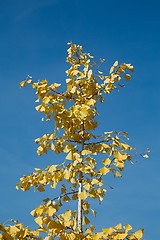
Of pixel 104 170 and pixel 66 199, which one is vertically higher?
pixel 104 170

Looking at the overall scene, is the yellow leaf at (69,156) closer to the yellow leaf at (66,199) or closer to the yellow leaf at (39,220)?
the yellow leaf at (66,199)

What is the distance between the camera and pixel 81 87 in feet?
19.4

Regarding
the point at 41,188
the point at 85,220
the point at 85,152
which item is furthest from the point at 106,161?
the point at 41,188

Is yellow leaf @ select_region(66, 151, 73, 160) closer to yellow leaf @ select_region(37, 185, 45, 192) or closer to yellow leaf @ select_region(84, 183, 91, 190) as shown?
yellow leaf @ select_region(84, 183, 91, 190)

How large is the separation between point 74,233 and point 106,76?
8.29ft

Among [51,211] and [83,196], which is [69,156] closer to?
[83,196]

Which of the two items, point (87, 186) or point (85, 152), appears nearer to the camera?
point (87, 186)

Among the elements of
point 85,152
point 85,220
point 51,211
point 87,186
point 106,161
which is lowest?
point 51,211

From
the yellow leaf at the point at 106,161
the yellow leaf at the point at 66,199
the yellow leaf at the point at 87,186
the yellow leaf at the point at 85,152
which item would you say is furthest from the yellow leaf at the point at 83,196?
the yellow leaf at the point at 66,199

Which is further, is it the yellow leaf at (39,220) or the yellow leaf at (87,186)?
the yellow leaf at (87,186)

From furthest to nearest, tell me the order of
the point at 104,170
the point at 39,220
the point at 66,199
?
the point at 66,199 → the point at 104,170 → the point at 39,220

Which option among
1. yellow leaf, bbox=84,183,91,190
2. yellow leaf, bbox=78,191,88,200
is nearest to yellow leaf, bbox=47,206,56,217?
yellow leaf, bbox=78,191,88,200

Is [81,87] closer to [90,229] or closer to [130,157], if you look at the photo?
[130,157]

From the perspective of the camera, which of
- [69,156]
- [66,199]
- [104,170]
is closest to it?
[104,170]
